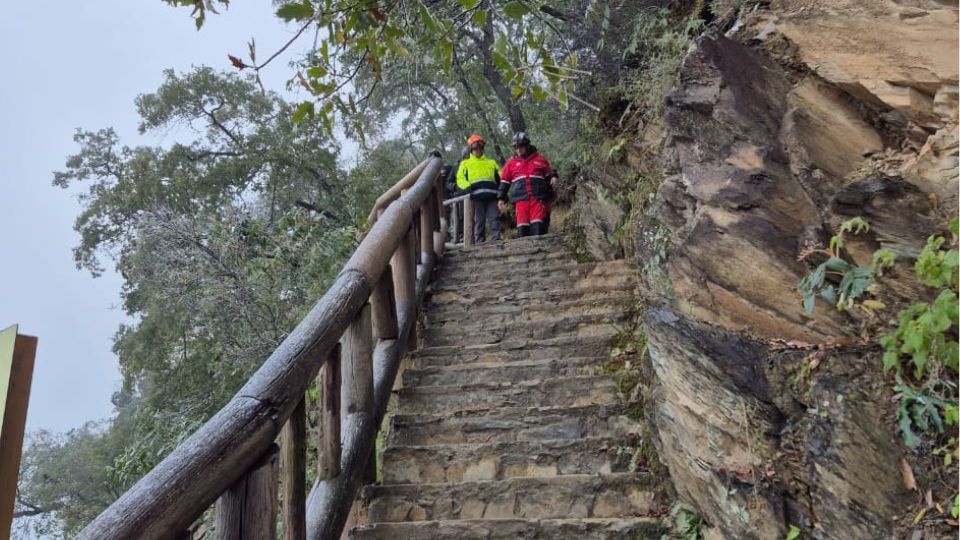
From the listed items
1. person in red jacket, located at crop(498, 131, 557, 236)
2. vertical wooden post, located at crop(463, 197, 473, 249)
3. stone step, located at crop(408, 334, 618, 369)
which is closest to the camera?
stone step, located at crop(408, 334, 618, 369)

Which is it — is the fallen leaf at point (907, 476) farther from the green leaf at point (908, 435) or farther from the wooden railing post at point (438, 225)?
the wooden railing post at point (438, 225)

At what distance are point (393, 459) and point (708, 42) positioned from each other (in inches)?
112

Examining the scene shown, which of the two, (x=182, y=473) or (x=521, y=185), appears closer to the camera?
(x=182, y=473)

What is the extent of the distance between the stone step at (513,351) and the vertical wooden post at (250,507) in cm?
259

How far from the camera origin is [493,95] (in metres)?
14.5

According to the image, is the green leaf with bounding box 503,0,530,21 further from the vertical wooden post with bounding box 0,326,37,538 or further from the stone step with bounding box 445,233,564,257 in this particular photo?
the stone step with bounding box 445,233,564,257

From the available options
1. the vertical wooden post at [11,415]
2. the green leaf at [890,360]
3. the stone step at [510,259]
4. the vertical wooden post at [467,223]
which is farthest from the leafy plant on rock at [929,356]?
the vertical wooden post at [467,223]

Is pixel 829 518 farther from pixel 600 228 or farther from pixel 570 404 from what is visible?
pixel 600 228

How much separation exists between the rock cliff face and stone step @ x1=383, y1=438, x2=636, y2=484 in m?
0.35

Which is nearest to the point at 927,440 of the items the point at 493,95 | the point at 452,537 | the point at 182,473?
the point at 452,537

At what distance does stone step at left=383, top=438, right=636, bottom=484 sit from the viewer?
348cm

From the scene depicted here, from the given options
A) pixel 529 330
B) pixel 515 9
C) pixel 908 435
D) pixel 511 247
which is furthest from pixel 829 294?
pixel 511 247

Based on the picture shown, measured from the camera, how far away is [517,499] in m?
3.30

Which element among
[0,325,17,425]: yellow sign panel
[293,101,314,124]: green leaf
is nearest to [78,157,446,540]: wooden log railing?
[0,325,17,425]: yellow sign panel
